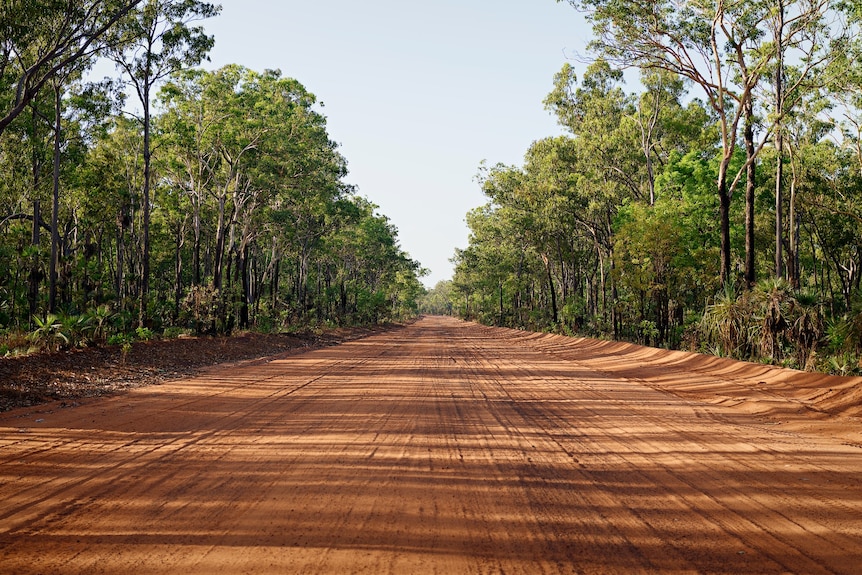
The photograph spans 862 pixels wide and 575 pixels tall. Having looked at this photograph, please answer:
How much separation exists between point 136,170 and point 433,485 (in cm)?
3772

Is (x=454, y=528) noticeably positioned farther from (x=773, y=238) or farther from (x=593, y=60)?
(x=773, y=238)

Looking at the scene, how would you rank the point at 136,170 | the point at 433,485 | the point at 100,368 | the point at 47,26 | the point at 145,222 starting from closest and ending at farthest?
1. the point at 433,485
2. the point at 100,368
3. the point at 47,26
4. the point at 145,222
5. the point at 136,170

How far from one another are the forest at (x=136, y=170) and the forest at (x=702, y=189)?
53.6 feet

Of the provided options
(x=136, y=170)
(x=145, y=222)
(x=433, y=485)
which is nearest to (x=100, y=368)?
(x=145, y=222)

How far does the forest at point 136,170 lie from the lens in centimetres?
1759

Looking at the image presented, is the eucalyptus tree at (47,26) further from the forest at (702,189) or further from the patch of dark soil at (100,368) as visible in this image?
the forest at (702,189)

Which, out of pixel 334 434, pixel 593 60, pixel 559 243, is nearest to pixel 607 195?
pixel 559 243

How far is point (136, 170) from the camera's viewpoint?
36.7 m

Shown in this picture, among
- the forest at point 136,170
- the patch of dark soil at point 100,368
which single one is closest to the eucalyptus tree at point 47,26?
the forest at point 136,170

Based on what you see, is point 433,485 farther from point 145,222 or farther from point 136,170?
point 136,170

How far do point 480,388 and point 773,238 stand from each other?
40447mm

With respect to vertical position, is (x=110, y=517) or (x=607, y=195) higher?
(x=607, y=195)

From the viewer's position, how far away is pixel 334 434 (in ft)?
25.7

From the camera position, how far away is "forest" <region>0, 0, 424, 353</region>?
17594 millimetres
